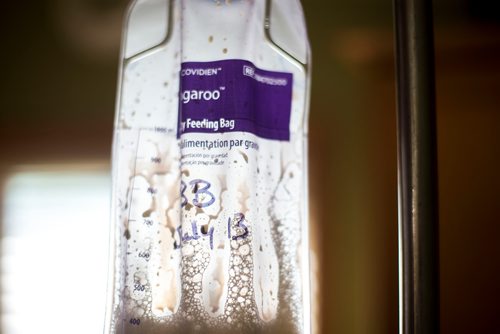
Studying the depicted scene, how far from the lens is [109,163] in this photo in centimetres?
85

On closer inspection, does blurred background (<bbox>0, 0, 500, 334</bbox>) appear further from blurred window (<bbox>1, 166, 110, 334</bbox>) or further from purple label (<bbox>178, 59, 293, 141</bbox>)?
purple label (<bbox>178, 59, 293, 141</bbox>)

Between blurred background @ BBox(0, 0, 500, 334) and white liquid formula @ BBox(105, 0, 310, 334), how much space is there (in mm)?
81

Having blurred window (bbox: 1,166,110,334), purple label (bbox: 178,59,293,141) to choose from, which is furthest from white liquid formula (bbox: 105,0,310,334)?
blurred window (bbox: 1,166,110,334)

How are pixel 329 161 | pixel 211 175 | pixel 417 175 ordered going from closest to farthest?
pixel 417 175, pixel 211 175, pixel 329 161

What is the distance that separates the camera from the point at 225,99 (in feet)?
2.24

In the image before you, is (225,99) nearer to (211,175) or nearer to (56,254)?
(211,175)

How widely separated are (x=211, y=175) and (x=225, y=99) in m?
0.10

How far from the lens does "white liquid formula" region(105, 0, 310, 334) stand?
2.15ft

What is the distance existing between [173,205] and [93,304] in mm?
269

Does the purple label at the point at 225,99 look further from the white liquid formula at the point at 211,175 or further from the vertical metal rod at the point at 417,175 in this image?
the vertical metal rod at the point at 417,175

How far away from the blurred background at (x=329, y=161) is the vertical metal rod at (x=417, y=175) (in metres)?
0.31

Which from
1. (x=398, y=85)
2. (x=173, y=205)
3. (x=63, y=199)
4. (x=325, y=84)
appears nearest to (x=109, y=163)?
(x=63, y=199)

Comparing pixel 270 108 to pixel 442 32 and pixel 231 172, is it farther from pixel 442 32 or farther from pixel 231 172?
pixel 442 32

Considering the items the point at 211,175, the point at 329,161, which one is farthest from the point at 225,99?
the point at 329,161
